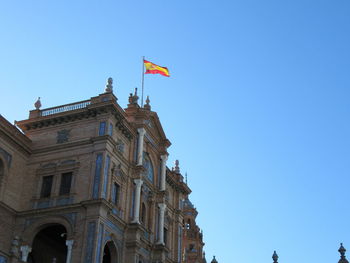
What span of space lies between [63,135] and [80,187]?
5003 mm

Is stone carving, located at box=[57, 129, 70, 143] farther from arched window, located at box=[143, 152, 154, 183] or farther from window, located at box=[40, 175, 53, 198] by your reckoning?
arched window, located at box=[143, 152, 154, 183]

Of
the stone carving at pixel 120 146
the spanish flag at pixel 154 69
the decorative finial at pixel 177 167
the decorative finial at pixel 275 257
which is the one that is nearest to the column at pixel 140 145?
the stone carving at pixel 120 146

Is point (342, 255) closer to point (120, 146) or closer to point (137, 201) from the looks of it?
point (137, 201)

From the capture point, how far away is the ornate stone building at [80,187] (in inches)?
1578

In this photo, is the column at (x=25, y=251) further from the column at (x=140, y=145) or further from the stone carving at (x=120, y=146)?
the column at (x=140, y=145)

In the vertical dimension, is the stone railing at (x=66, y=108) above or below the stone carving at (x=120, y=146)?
above

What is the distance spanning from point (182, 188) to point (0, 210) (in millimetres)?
Result: 20037

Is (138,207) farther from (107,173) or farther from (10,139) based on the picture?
(10,139)

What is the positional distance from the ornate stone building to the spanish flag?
3.92 m

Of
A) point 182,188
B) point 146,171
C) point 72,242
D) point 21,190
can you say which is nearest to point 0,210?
point 21,190

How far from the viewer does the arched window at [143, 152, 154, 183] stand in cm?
4877

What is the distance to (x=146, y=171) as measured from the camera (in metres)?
48.5

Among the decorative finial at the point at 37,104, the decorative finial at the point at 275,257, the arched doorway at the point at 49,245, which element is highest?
the decorative finial at the point at 37,104

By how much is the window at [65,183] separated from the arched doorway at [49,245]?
8.09 ft
